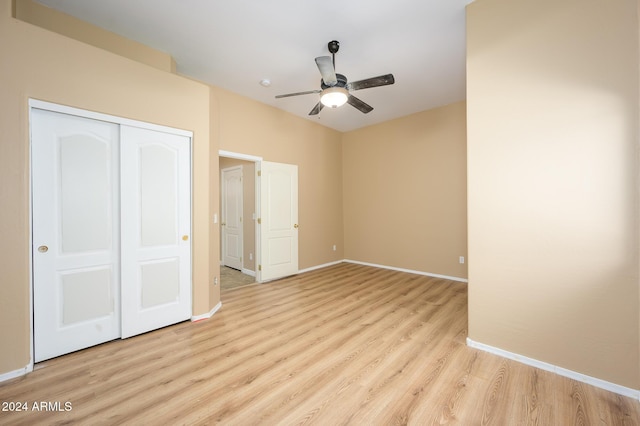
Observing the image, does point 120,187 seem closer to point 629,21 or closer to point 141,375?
point 141,375


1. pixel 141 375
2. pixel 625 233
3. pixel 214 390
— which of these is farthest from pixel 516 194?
pixel 141 375

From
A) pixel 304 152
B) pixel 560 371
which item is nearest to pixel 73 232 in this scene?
pixel 304 152

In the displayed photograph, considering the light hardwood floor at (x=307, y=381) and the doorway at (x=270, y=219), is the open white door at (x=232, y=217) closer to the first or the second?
the doorway at (x=270, y=219)

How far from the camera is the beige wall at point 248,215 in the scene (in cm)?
502

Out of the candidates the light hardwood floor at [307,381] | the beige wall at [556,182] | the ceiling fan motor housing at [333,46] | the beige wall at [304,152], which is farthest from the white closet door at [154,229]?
the beige wall at [556,182]

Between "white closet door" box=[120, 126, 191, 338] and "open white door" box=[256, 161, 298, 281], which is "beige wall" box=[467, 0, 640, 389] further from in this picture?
"open white door" box=[256, 161, 298, 281]

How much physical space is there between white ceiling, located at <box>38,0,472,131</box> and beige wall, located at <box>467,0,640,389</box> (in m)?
0.66

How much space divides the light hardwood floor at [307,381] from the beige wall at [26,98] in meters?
0.58

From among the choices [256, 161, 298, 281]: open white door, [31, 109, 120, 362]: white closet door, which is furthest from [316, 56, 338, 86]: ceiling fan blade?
[256, 161, 298, 281]: open white door

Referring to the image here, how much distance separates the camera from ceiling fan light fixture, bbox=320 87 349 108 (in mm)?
2713

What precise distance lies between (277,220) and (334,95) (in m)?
2.68

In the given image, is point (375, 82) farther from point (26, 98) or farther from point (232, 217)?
point (232, 217)

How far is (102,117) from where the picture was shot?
2377mm

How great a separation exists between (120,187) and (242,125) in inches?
88.1
